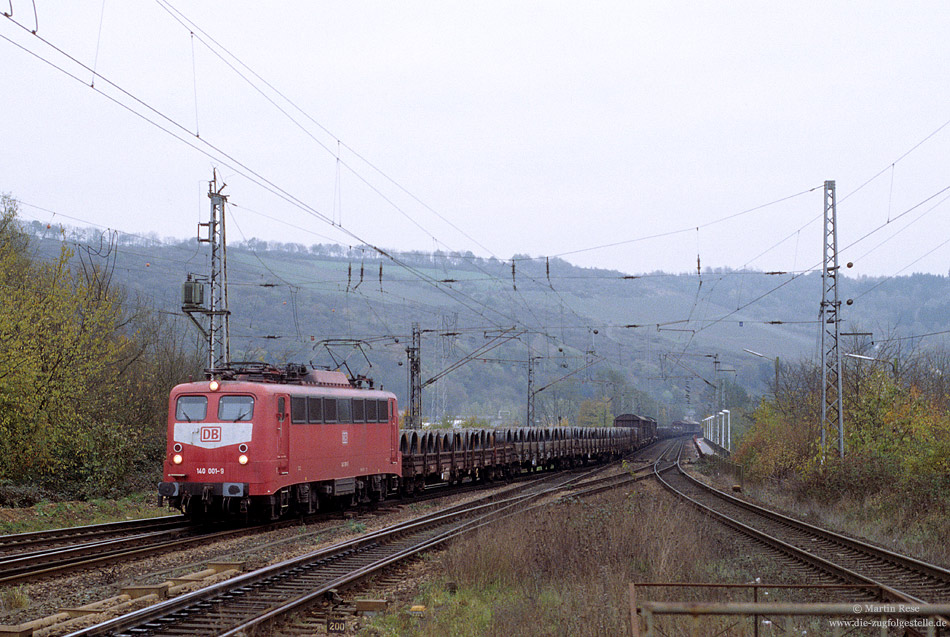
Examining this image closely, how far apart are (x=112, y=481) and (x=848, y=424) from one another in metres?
23.0

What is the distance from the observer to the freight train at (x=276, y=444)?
17.0 metres

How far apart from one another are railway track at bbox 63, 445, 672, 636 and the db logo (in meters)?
3.95

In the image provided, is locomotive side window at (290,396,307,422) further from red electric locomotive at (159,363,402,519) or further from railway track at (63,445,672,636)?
railway track at (63,445,672,636)

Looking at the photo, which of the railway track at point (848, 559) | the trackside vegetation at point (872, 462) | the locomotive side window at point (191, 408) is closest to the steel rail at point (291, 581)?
the locomotive side window at point (191, 408)

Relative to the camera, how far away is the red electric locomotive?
16.9 meters

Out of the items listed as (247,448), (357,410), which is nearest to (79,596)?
(247,448)

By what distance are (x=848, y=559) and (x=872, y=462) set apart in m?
9.87

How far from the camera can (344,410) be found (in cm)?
2078

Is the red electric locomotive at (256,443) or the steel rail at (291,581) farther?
the red electric locomotive at (256,443)

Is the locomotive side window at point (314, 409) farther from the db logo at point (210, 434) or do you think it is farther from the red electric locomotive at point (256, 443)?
the db logo at point (210, 434)

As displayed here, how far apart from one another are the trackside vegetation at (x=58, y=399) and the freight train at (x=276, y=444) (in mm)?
4715

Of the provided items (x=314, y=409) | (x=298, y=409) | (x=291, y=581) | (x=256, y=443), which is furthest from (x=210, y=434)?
(x=291, y=581)

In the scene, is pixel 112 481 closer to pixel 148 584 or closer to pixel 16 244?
pixel 16 244

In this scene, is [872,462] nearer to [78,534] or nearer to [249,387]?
[249,387]
